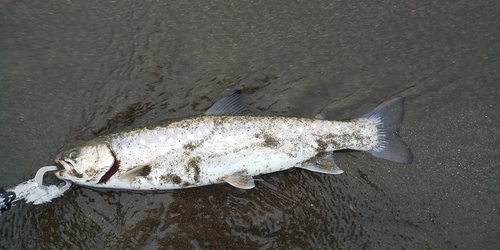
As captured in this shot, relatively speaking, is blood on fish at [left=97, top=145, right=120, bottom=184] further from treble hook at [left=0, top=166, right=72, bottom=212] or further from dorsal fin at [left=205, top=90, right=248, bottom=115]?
dorsal fin at [left=205, top=90, right=248, bottom=115]

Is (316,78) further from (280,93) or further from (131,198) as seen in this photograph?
(131,198)

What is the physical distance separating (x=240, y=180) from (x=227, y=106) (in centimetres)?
79

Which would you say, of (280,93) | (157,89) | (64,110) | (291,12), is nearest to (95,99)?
(64,110)

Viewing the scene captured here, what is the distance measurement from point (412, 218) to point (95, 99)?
12.0 ft

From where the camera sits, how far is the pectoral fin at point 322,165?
4.18m

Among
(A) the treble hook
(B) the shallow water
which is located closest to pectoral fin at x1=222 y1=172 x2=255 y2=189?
(B) the shallow water

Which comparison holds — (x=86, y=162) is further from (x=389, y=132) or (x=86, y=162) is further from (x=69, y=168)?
(x=389, y=132)

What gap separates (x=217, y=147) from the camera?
4.04 m

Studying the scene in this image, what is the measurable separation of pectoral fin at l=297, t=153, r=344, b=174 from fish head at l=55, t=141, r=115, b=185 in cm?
201

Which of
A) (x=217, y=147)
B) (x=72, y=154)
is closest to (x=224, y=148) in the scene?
(x=217, y=147)

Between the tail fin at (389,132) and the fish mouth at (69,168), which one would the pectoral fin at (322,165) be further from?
the fish mouth at (69,168)

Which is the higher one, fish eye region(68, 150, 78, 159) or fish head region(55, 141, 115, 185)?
fish eye region(68, 150, 78, 159)

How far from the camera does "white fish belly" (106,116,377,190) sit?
4.00 metres

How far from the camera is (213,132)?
4.07 metres
